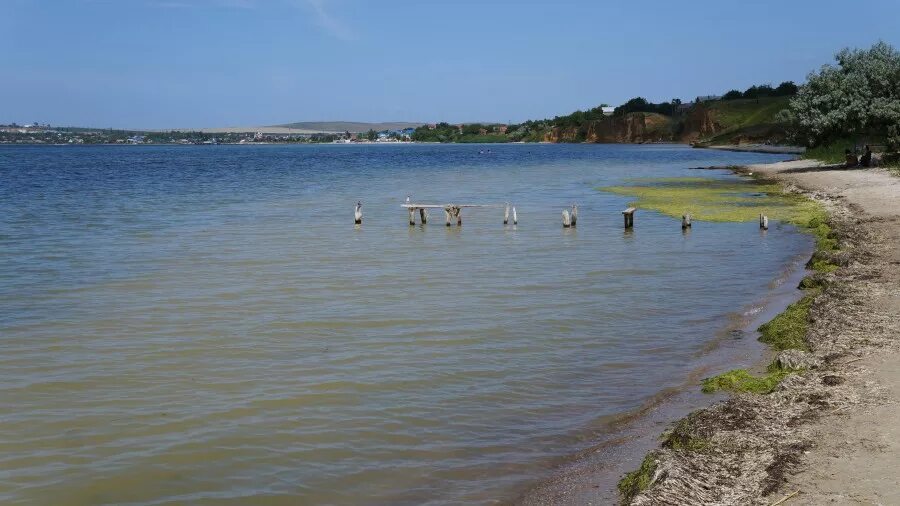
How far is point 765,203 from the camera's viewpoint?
137ft

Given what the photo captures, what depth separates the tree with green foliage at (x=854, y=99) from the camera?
49.3 m

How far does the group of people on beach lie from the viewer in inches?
A: 2045

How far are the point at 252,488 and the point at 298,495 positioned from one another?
21.6 inches

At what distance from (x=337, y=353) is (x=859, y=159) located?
49075mm

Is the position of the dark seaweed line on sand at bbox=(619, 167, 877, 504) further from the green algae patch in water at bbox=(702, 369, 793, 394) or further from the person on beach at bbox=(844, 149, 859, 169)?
the person on beach at bbox=(844, 149, 859, 169)

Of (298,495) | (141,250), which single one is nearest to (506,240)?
(141,250)

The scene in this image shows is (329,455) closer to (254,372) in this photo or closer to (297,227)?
(254,372)

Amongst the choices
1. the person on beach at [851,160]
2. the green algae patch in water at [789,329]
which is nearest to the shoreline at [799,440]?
the green algae patch in water at [789,329]

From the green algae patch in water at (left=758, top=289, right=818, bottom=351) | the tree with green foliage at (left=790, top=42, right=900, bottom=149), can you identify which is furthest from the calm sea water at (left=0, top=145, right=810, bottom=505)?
the tree with green foliage at (left=790, top=42, right=900, bottom=149)

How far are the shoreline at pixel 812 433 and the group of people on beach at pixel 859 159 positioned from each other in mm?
41192

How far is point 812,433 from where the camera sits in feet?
28.7

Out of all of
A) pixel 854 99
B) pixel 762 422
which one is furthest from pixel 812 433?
pixel 854 99

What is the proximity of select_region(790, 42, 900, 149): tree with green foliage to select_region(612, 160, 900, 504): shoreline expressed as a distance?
3893 cm

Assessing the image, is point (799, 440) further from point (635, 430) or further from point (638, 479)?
point (635, 430)
